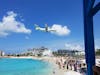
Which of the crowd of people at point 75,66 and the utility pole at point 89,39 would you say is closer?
the utility pole at point 89,39

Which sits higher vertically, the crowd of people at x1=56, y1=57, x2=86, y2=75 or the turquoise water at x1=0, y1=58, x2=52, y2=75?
the crowd of people at x1=56, y1=57, x2=86, y2=75

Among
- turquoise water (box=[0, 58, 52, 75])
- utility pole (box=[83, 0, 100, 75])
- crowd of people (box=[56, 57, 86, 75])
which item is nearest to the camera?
utility pole (box=[83, 0, 100, 75])

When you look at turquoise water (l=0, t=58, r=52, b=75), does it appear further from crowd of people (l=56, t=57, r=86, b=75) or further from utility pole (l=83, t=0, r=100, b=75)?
utility pole (l=83, t=0, r=100, b=75)

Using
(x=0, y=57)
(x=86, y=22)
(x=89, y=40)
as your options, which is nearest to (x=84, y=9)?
(x=86, y=22)

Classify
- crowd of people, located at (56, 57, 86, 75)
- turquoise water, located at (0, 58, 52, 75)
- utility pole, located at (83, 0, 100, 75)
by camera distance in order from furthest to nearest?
1. turquoise water, located at (0, 58, 52, 75)
2. crowd of people, located at (56, 57, 86, 75)
3. utility pole, located at (83, 0, 100, 75)

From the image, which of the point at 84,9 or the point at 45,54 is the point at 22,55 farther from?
the point at 84,9

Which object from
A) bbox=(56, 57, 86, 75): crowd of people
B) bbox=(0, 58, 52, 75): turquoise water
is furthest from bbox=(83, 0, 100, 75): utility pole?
bbox=(0, 58, 52, 75): turquoise water

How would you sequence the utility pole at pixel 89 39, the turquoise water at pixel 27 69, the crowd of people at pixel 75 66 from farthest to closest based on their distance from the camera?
1. the turquoise water at pixel 27 69
2. the crowd of people at pixel 75 66
3. the utility pole at pixel 89 39

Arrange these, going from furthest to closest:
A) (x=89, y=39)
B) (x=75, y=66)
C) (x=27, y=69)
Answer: (x=27, y=69), (x=75, y=66), (x=89, y=39)

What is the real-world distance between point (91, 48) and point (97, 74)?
2.05 feet

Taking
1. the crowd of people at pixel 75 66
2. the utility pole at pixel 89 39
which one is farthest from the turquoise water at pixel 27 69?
the utility pole at pixel 89 39

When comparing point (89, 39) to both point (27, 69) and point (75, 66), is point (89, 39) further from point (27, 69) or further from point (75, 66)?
point (27, 69)

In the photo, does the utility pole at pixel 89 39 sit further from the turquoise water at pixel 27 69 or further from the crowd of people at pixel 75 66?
the turquoise water at pixel 27 69

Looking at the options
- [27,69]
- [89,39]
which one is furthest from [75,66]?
[89,39]
